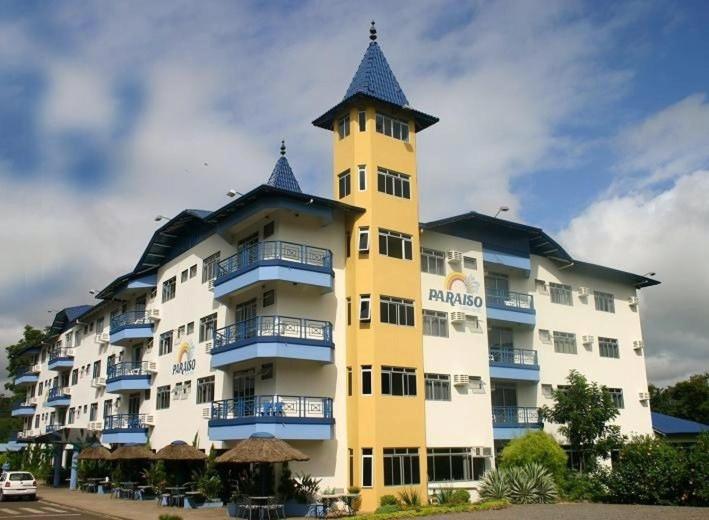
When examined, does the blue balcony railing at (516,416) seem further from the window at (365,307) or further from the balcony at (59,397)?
the balcony at (59,397)

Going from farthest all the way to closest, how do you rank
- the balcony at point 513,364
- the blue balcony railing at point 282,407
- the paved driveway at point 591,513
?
the balcony at point 513,364, the blue balcony railing at point 282,407, the paved driveway at point 591,513

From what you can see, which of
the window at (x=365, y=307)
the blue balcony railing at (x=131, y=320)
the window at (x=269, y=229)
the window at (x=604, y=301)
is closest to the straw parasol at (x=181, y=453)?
the window at (x=365, y=307)

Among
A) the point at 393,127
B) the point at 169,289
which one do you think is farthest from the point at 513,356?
the point at 169,289

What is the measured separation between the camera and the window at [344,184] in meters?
→ 32.9

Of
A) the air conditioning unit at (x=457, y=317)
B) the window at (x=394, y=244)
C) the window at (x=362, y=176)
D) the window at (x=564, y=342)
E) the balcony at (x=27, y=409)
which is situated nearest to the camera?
the window at (x=394, y=244)

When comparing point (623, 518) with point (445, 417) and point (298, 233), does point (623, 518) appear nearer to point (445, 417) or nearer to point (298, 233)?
point (445, 417)

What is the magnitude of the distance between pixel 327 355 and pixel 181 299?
1288cm

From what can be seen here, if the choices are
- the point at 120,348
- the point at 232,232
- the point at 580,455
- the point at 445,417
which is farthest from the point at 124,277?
the point at 580,455

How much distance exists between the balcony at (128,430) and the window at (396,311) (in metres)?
16.5

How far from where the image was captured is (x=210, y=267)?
36469mm

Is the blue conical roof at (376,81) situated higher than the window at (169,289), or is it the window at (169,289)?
the blue conical roof at (376,81)

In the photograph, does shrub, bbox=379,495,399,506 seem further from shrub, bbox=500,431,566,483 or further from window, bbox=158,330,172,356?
window, bbox=158,330,172,356

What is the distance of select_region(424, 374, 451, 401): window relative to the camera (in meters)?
32.5

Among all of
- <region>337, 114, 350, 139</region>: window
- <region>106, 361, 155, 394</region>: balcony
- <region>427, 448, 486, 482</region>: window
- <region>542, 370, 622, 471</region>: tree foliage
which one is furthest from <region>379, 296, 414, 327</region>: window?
<region>106, 361, 155, 394</region>: balcony
